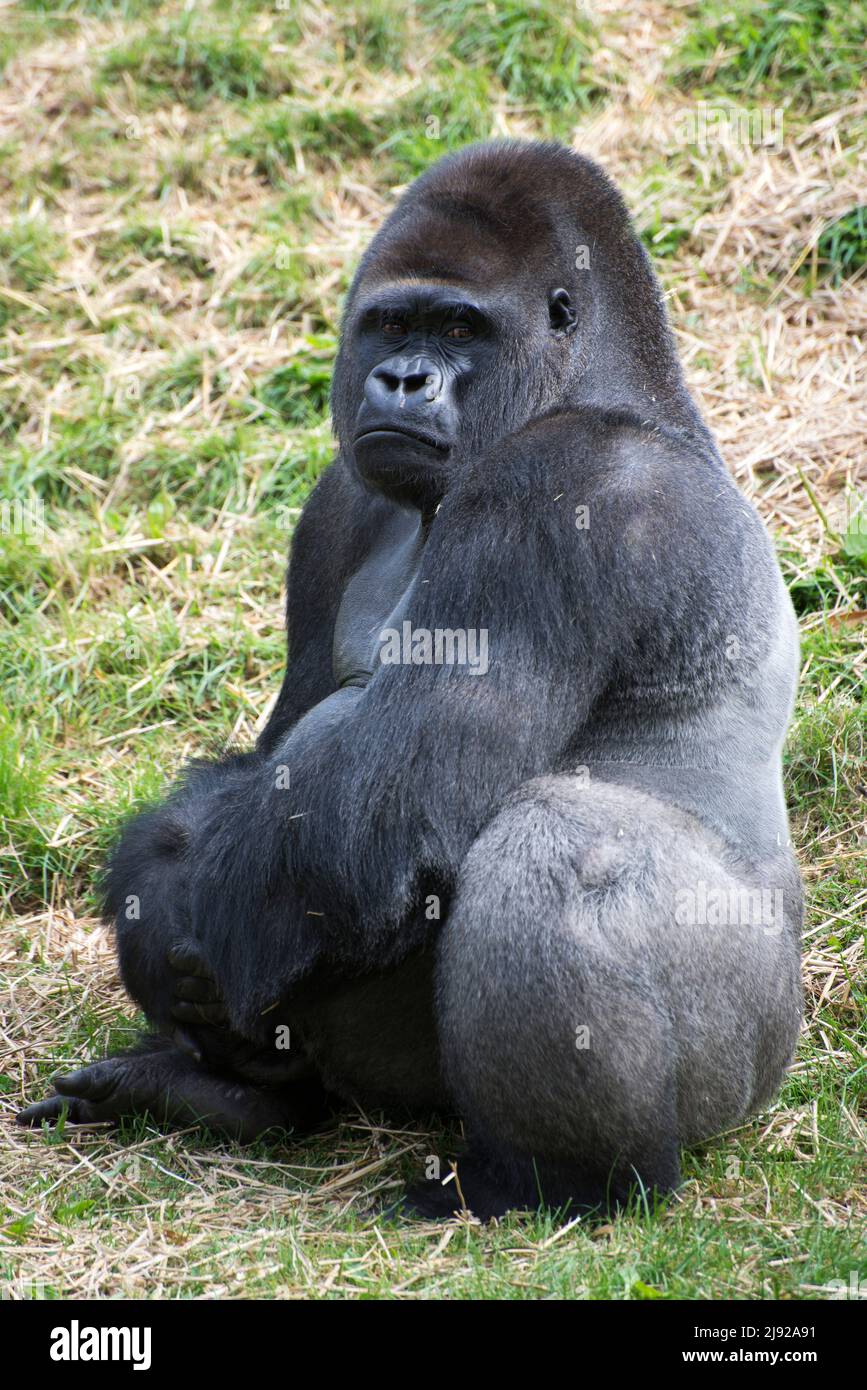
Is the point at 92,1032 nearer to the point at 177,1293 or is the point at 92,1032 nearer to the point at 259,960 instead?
the point at 259,960

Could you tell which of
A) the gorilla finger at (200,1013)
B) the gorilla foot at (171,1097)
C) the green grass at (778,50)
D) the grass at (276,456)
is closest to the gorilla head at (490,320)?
the gorilla finger at (200,1013)

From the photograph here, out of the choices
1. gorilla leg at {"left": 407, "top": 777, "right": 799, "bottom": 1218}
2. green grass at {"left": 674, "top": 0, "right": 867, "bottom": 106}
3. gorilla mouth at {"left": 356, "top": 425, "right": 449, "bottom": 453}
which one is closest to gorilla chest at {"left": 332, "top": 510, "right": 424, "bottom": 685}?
gorilla mouth at {"left": 356, "top": 425, "right": 449, "bottom": 453}

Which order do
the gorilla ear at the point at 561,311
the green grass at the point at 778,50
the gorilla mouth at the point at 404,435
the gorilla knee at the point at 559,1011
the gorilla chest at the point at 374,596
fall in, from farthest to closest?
the green grass at the point at 778,50
the gorilla chest at the point at 374,596
the gorilla ear at the point at 561,311
the gorilla mouth at the point at 404,435
the gorilla knee at the point at 559,1011

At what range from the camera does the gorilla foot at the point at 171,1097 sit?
155 inches

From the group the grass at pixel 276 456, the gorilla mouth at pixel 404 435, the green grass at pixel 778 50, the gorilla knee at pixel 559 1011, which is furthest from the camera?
the green grass at pixel 778 50

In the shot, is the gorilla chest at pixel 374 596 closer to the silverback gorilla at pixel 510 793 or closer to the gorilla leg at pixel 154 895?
the silverback gorilla at pixel 510 793

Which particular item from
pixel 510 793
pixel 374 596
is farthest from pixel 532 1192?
pixel 374 596

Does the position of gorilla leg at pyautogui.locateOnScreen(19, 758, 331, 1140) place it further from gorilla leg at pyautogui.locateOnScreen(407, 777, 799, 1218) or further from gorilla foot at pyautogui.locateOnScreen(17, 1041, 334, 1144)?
gorilla leg at pyautogui.locateOnScreen(407, 777, 799, 1218)

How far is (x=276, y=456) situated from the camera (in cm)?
657

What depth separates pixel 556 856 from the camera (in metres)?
3.34

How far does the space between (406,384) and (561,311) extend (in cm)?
43

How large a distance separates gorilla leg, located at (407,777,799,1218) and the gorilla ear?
1121mm

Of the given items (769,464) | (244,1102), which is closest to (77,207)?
(769,464)

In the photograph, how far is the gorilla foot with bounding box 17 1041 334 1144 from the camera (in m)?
3.94
